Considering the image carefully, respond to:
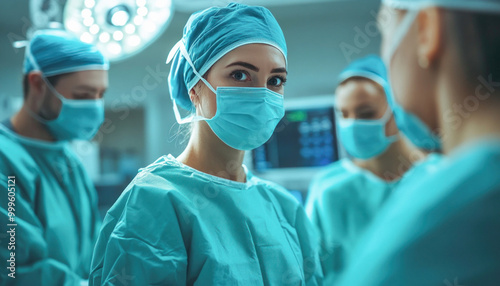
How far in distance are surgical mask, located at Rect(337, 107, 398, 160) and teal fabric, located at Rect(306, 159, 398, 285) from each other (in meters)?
0.16

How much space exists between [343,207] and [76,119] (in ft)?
3.84

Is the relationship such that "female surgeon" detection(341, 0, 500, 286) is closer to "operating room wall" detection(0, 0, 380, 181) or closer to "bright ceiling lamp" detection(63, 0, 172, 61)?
"bright ceiling lamp" detection(63, 0, 172, 61)

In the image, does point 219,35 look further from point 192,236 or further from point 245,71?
point 192,236

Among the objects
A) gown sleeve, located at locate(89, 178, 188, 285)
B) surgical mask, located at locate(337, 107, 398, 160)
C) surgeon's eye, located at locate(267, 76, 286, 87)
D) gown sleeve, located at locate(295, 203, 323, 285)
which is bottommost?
gown sleeve, located at locate(295, 203, 323, 285)

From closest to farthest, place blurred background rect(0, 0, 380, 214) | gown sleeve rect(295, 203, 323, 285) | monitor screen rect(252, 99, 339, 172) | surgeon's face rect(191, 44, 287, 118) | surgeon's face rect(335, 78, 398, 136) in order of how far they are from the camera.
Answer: surgeon's face rect(191, 44, 287, 118) → gown sleeve rect(295, 203, 323, 285) → blurred background rect(0, 0, 380, 214) → surgeon's face rect(335, 78, 398, 136) → monitor screen rect(252, 99, 339, 172)

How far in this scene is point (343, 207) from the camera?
69.5 inches

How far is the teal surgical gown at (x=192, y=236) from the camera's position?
2.77 ft

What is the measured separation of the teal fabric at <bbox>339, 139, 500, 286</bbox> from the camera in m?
0.43

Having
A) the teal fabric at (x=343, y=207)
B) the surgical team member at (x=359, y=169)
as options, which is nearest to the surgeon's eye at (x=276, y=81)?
the surgical team member at (x=359, y=169)

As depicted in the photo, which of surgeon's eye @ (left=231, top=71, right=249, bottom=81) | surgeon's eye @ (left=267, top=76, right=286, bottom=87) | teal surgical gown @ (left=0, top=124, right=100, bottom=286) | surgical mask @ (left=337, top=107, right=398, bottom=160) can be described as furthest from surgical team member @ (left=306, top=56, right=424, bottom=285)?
teal surgical gown @ (left=0, top=124, right=100, bottom=286)

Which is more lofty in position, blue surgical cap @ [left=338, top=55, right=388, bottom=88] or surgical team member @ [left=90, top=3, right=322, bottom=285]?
blue surgical cap @ [left=338, top=55, right=388, bottom=88]

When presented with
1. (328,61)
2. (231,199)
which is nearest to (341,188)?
(328,61)

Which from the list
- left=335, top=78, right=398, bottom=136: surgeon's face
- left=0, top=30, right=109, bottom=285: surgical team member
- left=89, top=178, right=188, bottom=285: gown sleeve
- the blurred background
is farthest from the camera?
left=335, top=78, right=398, bottom=136: surgeon's face

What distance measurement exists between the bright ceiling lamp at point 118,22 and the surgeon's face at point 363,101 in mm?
814
